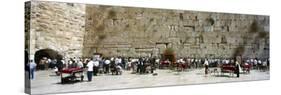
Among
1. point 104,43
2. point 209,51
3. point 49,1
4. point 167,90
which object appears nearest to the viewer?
point 49,1

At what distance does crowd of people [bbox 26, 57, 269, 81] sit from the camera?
489 cm

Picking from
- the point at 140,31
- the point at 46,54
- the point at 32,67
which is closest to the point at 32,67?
the point at 32,67

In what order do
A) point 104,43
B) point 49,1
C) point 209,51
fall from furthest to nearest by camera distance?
point 209,51, point 104,43, point 49,1

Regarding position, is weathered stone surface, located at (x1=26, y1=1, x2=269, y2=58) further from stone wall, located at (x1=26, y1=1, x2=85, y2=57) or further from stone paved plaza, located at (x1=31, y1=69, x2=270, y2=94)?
stone paved plaza, located at (x1=31, y1=69, x2=270, y2=94)

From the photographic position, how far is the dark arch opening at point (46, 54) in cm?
471

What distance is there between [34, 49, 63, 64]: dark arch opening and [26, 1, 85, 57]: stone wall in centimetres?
4

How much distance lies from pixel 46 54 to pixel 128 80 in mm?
1174

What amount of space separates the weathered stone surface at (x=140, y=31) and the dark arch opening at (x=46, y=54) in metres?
0.05

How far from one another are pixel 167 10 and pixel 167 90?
110 centimetres

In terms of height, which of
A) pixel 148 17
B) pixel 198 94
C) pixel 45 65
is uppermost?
pixel 148 17

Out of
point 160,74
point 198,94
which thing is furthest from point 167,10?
point 198,94

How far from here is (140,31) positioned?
5469 millimetres

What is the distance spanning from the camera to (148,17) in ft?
18.1

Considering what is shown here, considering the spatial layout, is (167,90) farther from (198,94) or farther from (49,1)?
(49,1)
